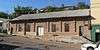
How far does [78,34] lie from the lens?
48.3 meters

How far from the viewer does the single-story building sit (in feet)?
159

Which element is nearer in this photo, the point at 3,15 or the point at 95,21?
the point at 95,21

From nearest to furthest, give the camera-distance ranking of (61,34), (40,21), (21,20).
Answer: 1. (61,34)
2. (40,21)
3. (21,20)

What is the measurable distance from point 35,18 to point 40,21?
4.78ft

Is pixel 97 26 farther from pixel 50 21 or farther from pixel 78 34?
pixel 50 21

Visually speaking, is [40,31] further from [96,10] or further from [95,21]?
[96,10]

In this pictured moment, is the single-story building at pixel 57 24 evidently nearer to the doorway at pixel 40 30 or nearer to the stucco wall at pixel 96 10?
the doorway at pixel 40 30

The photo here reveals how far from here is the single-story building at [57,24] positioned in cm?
4853

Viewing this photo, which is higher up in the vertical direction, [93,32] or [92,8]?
[92,8]

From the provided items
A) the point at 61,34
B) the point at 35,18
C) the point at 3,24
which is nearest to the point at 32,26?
the point at 35,18

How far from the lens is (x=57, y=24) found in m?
52.2

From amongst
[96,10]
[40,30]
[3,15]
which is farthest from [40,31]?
[3,15]

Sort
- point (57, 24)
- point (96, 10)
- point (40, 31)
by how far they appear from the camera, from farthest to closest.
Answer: point (40, 31) < point (57, 24) < point (96, 10)

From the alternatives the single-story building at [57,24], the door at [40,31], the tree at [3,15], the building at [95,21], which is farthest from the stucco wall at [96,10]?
the tree at [3,15]
